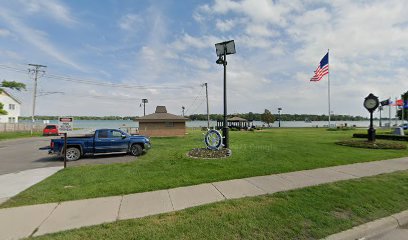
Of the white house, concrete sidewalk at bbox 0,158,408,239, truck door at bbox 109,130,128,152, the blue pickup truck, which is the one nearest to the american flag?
concrete sidewalk at bbox 0,158,408,239

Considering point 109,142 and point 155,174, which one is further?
point 109,142

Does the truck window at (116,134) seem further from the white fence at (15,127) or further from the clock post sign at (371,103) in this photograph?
the white fence at (15,127)

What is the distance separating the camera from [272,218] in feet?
13.7

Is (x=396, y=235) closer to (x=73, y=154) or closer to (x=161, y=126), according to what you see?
(x=73, y=154)

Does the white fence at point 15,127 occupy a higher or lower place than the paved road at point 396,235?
higher

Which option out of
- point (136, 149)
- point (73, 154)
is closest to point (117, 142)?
point (136, 149)

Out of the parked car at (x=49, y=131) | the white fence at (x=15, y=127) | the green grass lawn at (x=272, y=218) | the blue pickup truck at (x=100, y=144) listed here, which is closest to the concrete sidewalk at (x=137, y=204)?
the green grass lawn at (x=272, y=218)

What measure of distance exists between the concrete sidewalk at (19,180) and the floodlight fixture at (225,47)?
9923mm

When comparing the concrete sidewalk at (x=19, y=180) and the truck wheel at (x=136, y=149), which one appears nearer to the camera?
the concrete sidewalk at (x=19, y=180)

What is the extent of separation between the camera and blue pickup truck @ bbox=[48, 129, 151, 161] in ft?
37.7

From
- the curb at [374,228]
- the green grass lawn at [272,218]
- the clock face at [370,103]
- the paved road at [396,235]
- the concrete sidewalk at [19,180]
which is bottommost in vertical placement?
the paved road at [396,235]

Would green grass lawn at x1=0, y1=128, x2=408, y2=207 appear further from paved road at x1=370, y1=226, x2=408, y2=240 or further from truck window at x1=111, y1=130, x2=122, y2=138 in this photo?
paved road at x1=370, y1=226, x2=408, y2=240

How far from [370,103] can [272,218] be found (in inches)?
675

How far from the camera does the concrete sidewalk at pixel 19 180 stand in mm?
6227
